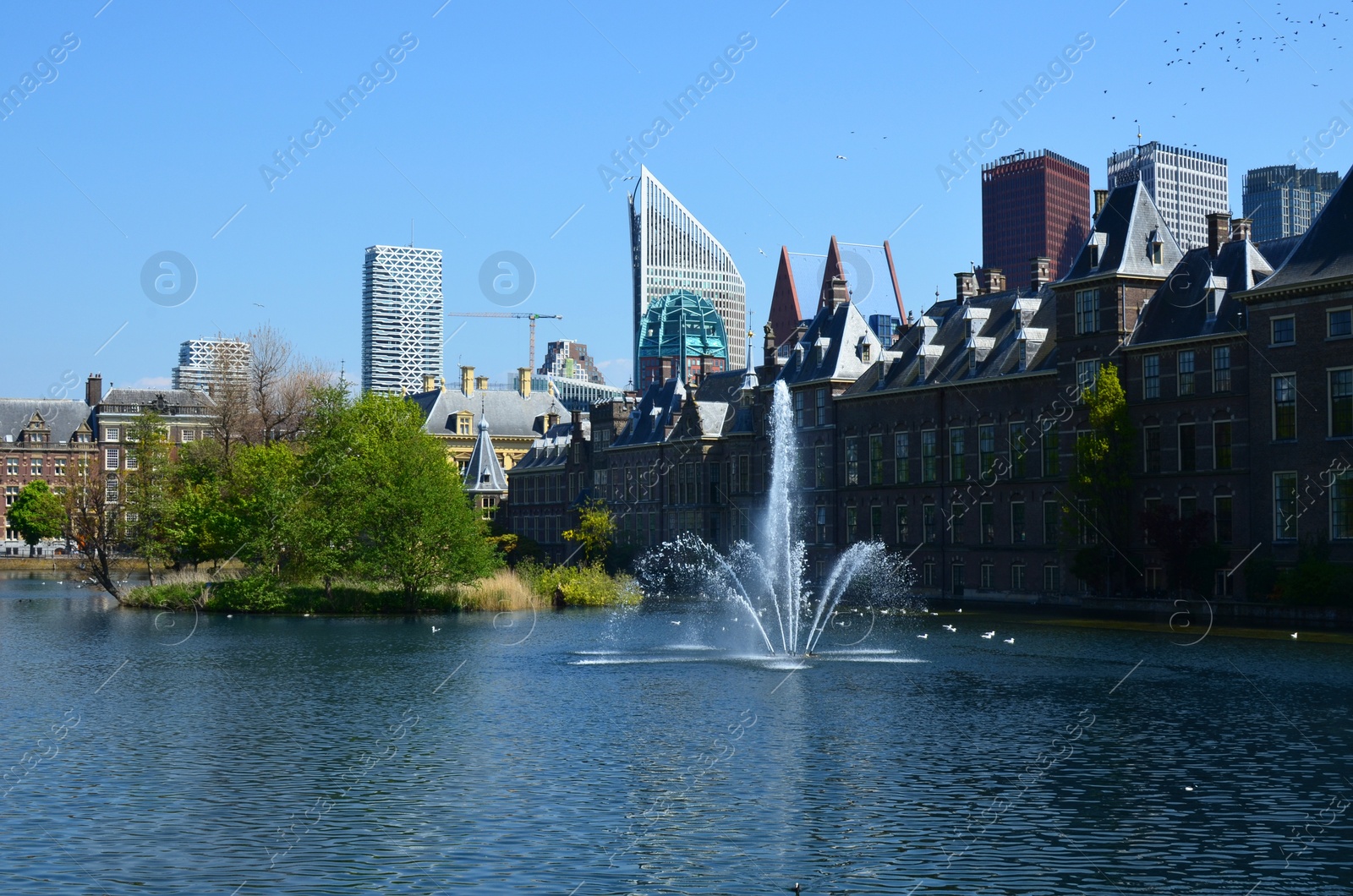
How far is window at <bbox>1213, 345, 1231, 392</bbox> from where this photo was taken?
61.3m

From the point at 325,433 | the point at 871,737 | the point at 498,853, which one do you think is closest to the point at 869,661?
the point at 871,737

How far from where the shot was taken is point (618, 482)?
358 feet

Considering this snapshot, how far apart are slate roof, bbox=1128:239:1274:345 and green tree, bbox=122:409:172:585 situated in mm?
49190

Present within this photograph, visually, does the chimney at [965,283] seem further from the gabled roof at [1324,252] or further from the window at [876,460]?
the gabled roof at [1324,252]

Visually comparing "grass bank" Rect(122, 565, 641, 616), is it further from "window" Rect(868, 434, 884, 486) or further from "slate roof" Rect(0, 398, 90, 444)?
"slate roof" Rect(0, 398, 90, 444)

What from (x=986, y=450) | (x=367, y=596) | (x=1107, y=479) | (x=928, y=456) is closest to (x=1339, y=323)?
(x=1107, y=479)

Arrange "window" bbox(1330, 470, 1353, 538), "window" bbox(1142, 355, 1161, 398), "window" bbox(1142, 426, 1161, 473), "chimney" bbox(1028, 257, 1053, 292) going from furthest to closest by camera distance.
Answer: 1. "chimney" bbox(1028, 257, 1053, 292)
2. "window" bbox(1142, 426, 1161, 473)
3. "window" bbox(1142, 355, 1161, 398)
4. "window" bbox(1330, 470, 1353, 538)

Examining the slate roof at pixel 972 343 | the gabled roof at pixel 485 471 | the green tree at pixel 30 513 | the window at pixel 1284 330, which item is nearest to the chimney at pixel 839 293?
the slate roof at pixel 972 343

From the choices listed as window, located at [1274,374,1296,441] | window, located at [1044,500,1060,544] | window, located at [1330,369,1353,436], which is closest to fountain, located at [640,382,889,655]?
window, located at [1044,500,1060,544]

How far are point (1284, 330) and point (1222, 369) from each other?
3835mm

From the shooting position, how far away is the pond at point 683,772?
1916 cm

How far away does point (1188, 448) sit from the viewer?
6328 centimetres

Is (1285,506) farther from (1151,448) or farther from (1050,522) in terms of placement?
(1050,522)

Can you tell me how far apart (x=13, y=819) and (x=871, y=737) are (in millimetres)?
15358
